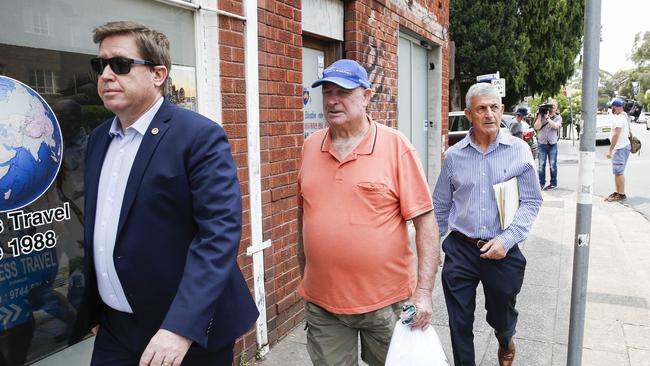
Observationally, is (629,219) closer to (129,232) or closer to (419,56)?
(419,56)

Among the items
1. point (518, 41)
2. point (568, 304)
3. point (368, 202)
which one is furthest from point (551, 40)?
point (368, 202)

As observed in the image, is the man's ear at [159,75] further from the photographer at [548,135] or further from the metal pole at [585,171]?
the photographer at [548,135]

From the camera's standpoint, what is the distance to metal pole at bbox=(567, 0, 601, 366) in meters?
2.98

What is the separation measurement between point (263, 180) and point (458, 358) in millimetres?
1821

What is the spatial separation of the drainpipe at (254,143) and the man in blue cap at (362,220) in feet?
3.74

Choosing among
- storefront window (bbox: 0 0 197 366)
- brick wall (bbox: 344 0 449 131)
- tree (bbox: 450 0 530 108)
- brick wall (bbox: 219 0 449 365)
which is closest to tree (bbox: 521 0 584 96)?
tree (bbox: 450 0 530 108)

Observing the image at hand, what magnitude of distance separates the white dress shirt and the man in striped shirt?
204 centimetres

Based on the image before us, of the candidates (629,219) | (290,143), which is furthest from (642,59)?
(290,143)

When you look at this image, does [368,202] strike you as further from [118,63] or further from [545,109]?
[545,109]

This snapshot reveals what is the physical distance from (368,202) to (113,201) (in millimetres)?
1124

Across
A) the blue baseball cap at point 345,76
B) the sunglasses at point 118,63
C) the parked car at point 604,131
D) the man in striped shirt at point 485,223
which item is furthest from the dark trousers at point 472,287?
the parked car at point 604,131

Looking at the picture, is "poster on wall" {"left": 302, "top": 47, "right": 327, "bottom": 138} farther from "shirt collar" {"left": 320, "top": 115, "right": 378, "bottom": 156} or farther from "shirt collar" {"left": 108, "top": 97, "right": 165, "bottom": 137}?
"shirt collar" {"left": 108, "top": 97, "right": 165, "bottom": 137}

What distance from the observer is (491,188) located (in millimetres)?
3318

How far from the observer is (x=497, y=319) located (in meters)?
3.47
